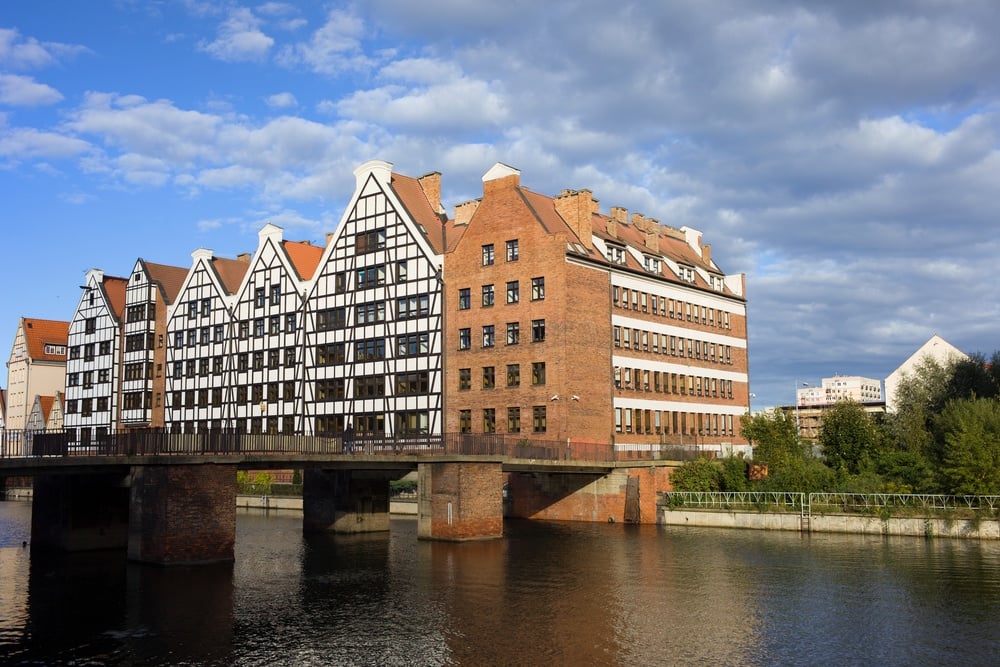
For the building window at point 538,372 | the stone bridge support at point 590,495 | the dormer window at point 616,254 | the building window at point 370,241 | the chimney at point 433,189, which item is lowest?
the stone bridge support at point 590,495

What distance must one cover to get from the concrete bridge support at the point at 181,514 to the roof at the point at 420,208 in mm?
33641

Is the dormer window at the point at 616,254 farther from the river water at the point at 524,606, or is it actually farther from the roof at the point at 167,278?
the roof at the point at 167,278

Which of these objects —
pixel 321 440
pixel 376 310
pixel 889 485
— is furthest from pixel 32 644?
pixel 376 310

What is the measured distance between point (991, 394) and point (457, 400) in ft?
127

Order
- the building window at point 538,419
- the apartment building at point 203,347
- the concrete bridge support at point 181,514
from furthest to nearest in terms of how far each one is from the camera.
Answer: the apartment building at point 203,347, the building window at point 538,419, the concrete bridge support at point 181,514

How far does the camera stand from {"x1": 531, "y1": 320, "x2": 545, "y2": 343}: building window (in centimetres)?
6275

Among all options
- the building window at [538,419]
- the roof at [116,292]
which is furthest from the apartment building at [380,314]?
the roof at [116,292]

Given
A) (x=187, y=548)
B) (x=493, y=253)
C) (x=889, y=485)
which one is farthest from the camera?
(x=493, y=253)

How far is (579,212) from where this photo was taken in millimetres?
66750

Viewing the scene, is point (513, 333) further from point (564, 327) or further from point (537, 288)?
point (564, 327)

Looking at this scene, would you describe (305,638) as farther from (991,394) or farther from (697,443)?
(991,394)

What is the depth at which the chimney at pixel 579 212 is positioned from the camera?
2603 inches

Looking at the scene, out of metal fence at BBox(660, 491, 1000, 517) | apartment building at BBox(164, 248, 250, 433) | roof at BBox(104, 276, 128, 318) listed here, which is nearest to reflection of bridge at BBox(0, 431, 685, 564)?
metal fence at BBox(660, 491, 1000, 517)

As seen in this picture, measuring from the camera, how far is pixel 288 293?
78062 millimetres
